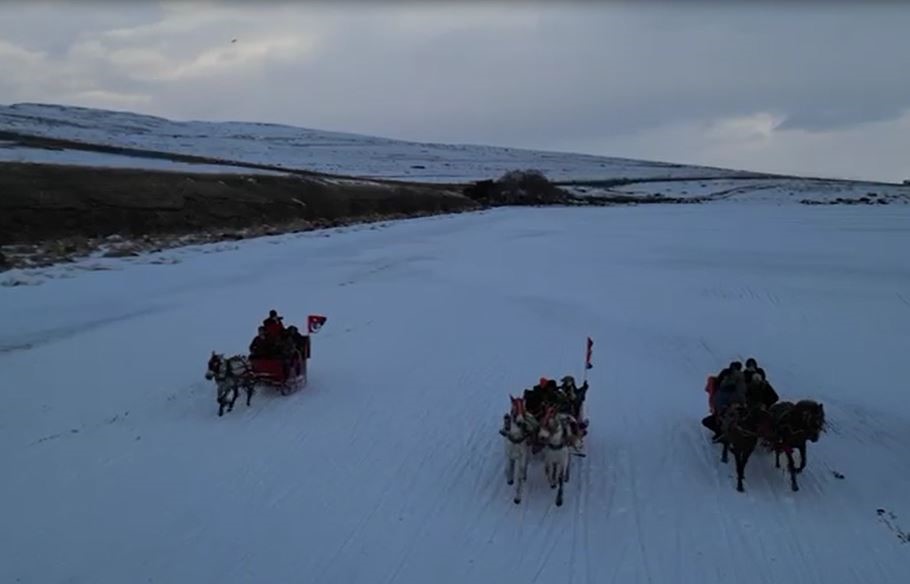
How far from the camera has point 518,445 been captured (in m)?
9.69

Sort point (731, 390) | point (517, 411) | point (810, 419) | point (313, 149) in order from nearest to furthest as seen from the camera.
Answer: point (810, 419), point (517, 411), point (731, 390), point (313, 149)

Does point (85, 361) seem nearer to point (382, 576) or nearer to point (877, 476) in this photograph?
point (382, 576)

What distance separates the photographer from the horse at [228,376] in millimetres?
12867

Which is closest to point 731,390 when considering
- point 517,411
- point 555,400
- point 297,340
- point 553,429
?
point 555,400

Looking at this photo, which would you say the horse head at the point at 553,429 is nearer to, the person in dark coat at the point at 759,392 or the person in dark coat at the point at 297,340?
the person in dark coat at the point at 759,392

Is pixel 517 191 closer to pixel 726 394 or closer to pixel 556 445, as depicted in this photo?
pixel 726 394

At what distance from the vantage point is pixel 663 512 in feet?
30.5

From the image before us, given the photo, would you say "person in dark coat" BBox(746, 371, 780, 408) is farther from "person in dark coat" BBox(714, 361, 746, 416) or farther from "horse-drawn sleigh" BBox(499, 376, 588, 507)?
"horse-drawn sleigh" BBox(499, 376, 588, 507)

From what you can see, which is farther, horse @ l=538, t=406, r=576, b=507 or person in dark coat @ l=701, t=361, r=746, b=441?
person in dark coat @ l=701, t=361, r=746, b=441

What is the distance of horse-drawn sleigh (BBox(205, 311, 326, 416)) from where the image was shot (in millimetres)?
12961

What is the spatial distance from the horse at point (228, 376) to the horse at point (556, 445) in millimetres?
5898

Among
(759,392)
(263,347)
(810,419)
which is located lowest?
(263,347)

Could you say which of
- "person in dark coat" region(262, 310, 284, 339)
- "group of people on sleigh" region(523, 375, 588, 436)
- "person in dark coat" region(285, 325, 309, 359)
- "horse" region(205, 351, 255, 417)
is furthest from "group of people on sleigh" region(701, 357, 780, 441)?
"person in dark coat" region(262, 310, 284, 339)

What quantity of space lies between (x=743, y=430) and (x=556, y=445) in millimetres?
2569
